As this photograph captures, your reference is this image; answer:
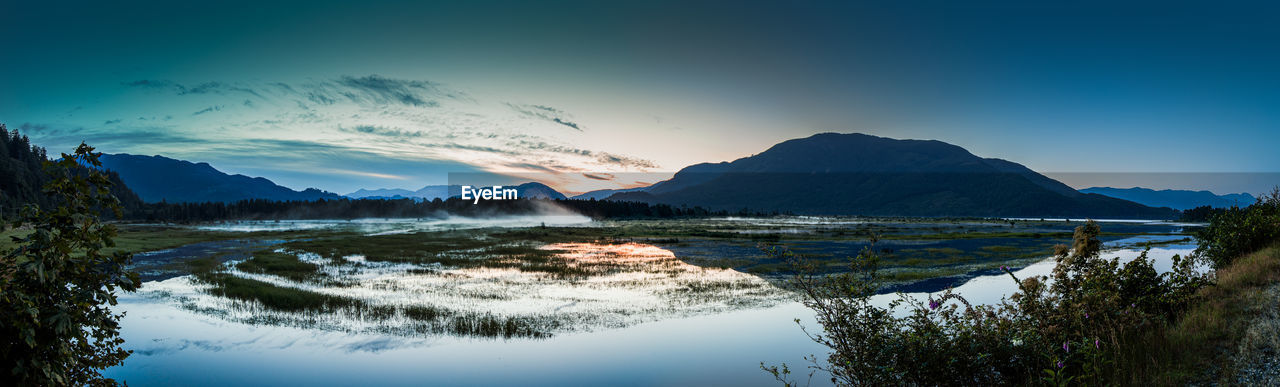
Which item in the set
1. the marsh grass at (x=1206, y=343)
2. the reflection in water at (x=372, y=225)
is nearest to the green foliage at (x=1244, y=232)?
the marsh grass at (x=1206, y=343)

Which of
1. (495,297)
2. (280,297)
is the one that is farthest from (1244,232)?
(280,297)

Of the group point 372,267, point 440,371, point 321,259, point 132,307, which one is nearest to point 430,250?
point 321,259

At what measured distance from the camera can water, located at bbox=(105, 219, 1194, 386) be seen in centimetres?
1459

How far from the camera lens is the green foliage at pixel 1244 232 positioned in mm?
19109

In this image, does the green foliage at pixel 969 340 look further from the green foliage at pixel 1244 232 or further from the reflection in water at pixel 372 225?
the reflection in water at pixel 372 225

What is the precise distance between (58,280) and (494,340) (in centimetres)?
1269

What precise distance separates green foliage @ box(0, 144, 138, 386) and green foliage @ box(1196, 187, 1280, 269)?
29.1m

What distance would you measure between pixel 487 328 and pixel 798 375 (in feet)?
35.1

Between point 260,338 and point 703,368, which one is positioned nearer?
point 703,368

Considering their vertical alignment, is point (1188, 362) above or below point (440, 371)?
above

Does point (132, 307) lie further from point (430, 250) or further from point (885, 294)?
point (885, 294)

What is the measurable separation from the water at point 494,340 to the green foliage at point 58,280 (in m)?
8.87

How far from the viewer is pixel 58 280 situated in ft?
19.0

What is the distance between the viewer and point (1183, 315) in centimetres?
1112
